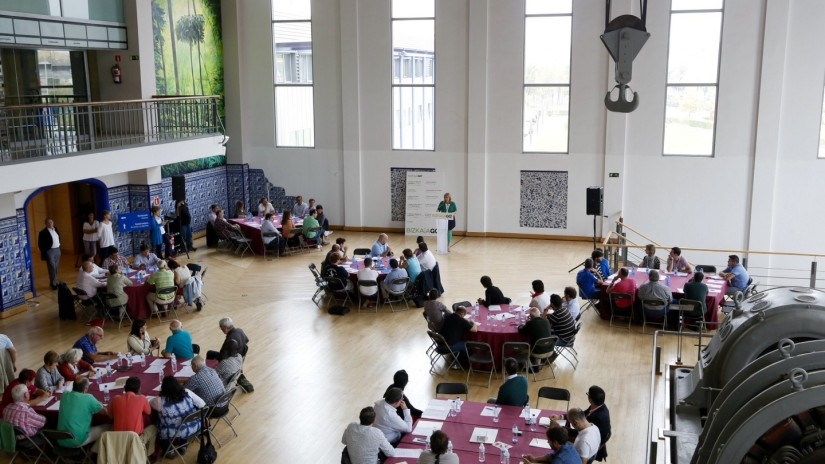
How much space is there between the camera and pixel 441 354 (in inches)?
462

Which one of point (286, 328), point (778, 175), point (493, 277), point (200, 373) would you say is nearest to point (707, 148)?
point (778, 175)

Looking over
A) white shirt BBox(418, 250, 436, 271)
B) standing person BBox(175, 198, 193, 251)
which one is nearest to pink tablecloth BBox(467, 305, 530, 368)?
white shirt BBox(418, 250, 436, 271)

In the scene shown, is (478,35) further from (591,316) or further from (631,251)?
(591,316)

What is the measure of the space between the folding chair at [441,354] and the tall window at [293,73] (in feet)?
38.5

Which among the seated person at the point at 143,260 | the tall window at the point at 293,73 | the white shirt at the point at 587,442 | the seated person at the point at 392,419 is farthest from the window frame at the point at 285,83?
the white shirt at the point at 587,442

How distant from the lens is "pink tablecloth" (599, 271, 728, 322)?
12.8 meters

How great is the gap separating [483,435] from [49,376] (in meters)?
5.38

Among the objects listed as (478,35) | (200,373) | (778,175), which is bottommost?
(200,373)

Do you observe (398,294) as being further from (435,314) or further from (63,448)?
(63,448)

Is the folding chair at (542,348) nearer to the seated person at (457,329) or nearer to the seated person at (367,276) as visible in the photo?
the seated person at (457,329)

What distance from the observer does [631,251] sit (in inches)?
780

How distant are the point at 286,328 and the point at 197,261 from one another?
594 centimetres

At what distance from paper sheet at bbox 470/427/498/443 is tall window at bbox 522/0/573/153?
534 inches

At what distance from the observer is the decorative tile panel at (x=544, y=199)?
20375 millimetres
